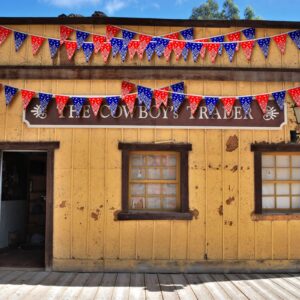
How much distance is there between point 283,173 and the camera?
7410 millimetres

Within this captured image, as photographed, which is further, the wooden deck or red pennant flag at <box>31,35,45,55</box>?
red pennant flag at <box>31,35,45,55</box>

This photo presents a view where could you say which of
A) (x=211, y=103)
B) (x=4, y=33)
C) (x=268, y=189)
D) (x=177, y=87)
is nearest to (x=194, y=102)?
(x=211, y=103)

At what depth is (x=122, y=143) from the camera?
709cm

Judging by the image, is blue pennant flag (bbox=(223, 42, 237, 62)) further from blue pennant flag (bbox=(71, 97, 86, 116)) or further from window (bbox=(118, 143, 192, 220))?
Answer: blue pennant flag (bbox=(71, 97, 86, 116))

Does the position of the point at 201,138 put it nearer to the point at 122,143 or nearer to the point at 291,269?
the point at 122,143

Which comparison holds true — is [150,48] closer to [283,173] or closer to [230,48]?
[230,48]

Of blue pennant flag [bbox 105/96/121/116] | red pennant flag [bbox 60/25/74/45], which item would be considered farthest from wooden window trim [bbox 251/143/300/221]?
red pennant flag [bbox 60/25/74/45]

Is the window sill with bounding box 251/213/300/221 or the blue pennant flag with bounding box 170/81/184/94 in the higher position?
the blue pennant flag with bounding box 170/81/184/94

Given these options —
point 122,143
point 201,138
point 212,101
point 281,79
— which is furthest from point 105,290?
point 281,79

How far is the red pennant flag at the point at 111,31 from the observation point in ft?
23.9

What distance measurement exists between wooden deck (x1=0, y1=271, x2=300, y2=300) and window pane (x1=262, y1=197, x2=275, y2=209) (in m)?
1.27

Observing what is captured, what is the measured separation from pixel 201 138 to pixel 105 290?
3191 millimetres

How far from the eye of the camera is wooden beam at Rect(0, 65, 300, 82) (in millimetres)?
7184

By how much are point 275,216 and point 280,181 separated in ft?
2.31
